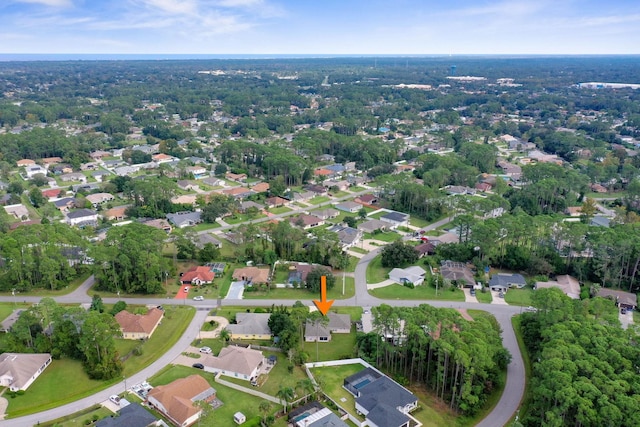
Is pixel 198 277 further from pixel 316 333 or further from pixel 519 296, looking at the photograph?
pixel 519 296

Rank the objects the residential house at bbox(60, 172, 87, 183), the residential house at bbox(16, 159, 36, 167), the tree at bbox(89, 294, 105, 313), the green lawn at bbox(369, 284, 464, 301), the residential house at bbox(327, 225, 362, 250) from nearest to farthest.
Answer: the tree at bbox(89, 294, 105, 313) < the green lawn at bbox(369, 284, 464, 301) < the residential house at bbox(327, 225, 362, 250) < the residential house at bbox(60, 172, 87, 183) < the residential house at bbox(16, 159, 36, 167)

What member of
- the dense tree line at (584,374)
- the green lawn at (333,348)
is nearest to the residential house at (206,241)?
the green lawn at (333,348)

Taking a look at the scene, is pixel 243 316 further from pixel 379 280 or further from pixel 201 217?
pixel 201 217

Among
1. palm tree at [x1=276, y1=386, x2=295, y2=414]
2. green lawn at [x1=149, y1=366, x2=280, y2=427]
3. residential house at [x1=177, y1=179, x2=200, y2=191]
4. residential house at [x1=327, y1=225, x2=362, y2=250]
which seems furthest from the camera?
residential house at [x1=177, y1=179, x2=200, y2=191]

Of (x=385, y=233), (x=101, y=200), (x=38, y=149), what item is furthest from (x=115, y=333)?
(x=38, y=149)

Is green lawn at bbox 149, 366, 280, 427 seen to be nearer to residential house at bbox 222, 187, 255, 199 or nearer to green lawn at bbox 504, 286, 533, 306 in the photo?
green lawn at bbox 504, 286, 533, 306

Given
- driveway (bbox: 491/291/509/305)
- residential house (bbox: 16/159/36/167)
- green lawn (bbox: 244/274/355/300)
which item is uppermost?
residential house (bbox: 16/159/36/167)

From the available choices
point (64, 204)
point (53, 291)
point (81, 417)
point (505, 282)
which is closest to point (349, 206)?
point (505, 282)

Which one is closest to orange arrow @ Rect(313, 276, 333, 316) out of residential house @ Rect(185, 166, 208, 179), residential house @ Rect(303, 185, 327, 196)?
residential house @ Rect(303, 185, 327, 196)
